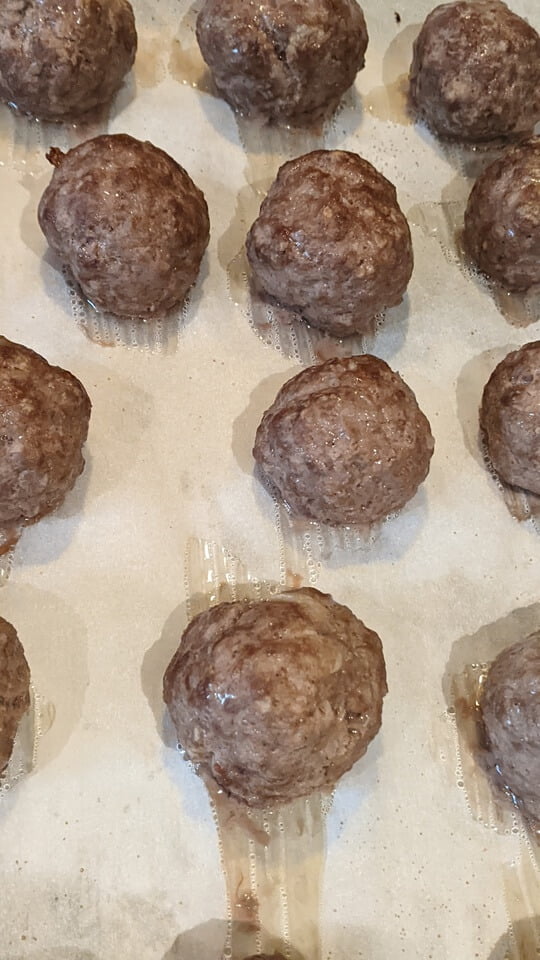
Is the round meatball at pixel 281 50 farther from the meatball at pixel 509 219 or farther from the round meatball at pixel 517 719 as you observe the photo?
the round meatball at pixel 517 719

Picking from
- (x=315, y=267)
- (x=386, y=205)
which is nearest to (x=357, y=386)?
(x=315, y=267)

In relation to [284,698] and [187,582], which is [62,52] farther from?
[284,698]

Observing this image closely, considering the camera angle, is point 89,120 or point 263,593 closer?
point 263,593

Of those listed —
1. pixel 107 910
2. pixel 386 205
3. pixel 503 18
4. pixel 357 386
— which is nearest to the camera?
pixel 107 910

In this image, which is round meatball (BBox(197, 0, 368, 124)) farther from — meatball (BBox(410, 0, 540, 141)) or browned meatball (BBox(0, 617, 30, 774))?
browned meatball (BBox(0, 617, 30, 774))

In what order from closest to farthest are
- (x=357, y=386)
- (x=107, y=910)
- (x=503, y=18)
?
1. (x=107, y=910)
2. (x=357, y=386)
3. (x=503, y=18)

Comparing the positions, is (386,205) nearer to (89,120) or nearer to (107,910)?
(89,120)

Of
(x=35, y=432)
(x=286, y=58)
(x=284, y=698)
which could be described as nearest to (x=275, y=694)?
(x=284, y=698)

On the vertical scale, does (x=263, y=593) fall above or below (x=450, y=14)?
below
